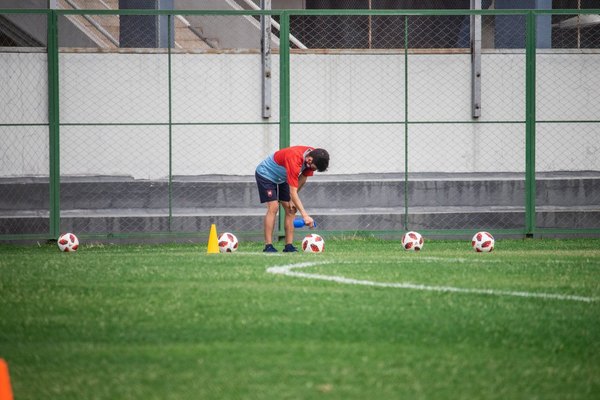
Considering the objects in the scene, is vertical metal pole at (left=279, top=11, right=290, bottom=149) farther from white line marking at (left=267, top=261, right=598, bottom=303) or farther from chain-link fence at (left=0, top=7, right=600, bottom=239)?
white line marking at (left=267, top=261, right=598, bottom=303)

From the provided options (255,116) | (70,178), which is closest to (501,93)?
(255,116)

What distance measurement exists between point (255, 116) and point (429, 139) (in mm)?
2996

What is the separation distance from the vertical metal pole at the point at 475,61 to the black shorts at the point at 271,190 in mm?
5547

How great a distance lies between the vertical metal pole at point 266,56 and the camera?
1545 centimetres

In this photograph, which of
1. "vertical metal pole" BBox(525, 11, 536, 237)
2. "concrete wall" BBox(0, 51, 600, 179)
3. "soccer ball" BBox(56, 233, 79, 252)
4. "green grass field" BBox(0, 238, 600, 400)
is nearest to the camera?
"green grass field" BBox(0, 238, 600, 400)

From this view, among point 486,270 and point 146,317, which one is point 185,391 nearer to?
point 146,317

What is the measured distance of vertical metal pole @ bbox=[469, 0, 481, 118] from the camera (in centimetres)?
1628

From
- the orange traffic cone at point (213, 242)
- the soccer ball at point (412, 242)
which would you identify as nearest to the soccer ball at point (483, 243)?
the soccer ball at point (412, 242)

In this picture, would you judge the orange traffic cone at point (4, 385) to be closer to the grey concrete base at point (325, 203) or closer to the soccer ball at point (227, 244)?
the soccer ball at point (227, 244)

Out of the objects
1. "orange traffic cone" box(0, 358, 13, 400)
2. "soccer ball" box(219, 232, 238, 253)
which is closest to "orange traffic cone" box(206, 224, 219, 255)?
"soccer ball" box(219, 232, 238, 253)

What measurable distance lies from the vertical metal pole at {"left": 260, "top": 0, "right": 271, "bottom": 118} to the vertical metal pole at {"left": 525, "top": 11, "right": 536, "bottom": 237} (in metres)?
3.94

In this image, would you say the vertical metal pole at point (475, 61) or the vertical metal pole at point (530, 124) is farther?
the vertical metal pole at point (475, 61)

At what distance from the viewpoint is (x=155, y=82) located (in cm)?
1644

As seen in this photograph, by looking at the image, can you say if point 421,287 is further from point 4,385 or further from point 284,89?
point 284,89
